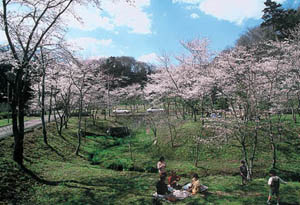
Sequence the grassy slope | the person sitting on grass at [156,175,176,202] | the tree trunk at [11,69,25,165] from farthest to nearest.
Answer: the tree trunk at [11,69,25,165] → the person sitting on grass at [156,175,176,202] → the grassy slope

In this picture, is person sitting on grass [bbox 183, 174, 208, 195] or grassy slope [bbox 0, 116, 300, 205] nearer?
→ grassy slope [bbox 0, 116, 300, 205]

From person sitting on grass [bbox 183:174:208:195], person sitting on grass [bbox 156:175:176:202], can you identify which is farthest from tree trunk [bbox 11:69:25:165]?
person sitting on grass [bbox 183:174:208:195]

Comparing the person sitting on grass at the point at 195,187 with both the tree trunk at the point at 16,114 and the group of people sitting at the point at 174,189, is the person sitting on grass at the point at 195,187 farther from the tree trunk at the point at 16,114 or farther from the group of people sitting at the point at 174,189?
the tree trunk at the point at 16,114

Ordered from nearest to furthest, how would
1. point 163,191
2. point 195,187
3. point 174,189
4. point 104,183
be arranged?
1. point 163,191
2. point 195,187
3. point 174,189
4. point 104,183

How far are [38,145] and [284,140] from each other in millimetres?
19092

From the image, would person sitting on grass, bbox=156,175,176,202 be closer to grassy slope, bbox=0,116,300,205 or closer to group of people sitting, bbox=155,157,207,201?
group of people sitting, bbox=155,157,207,201

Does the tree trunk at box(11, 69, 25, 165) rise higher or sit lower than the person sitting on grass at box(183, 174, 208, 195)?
higher

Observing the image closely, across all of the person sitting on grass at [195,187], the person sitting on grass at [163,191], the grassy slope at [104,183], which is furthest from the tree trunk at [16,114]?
the person sitting on grass at [195,187]

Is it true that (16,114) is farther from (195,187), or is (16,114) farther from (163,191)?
(195,187)

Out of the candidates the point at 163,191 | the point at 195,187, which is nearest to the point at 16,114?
the point at 163,191

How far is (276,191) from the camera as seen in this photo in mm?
6754

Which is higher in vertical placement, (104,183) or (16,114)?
(16,114)

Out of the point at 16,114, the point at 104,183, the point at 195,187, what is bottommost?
the point at 104,183

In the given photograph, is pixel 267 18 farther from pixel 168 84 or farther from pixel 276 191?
pixel 276 191
